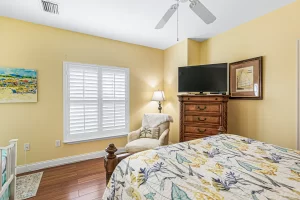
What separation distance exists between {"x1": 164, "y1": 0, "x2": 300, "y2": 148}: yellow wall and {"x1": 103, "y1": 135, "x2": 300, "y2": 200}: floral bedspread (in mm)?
1023

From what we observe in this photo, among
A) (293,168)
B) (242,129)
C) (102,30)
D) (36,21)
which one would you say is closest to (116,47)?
(102,30)

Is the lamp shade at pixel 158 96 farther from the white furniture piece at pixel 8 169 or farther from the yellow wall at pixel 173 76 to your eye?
the white furniture piece at pixel 8 169

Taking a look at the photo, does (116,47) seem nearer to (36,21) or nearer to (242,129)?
(36,21)

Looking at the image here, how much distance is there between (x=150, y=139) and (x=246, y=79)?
2.05 m

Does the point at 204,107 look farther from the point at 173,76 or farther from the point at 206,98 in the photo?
the point at 173,76

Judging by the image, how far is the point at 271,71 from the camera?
2.26 meters

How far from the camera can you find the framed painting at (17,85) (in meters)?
2.36

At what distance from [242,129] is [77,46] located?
350cm

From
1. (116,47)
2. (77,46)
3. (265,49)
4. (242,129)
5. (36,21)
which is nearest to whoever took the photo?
(265,49)

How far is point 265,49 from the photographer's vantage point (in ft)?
7.64

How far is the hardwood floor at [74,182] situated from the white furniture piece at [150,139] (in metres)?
0.69

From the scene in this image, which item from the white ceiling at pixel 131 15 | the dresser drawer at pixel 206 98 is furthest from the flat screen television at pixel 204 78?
the white ceiling at pixel 131 15

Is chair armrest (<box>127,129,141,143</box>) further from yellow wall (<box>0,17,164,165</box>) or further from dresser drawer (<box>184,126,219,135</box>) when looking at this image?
dresser drawer (<box>184,126,219,135</box>)

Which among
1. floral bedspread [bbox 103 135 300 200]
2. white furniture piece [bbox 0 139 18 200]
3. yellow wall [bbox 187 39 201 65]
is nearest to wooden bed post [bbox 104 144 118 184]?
floral bedspread [bbox 103 135 300 200]
